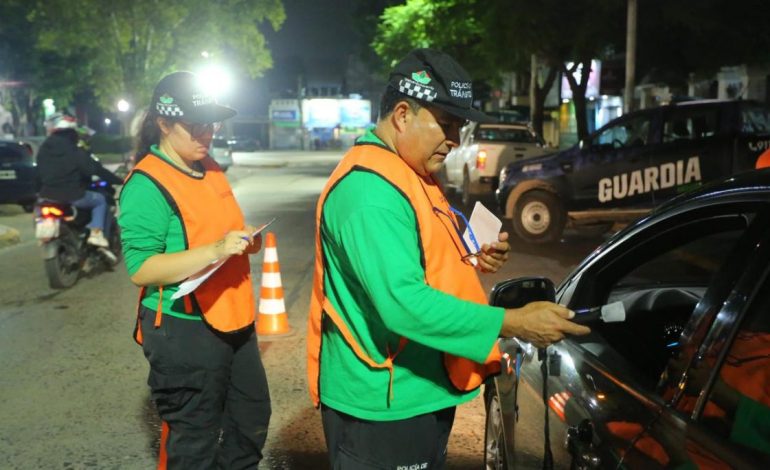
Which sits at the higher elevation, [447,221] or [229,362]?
[447,221]

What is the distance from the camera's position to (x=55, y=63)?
43562mm

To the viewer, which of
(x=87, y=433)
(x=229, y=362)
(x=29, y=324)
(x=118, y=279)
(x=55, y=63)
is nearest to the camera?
(x=229, y=362)

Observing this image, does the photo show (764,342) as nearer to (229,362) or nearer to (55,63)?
(229,362)

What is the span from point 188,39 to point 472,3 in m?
16.0

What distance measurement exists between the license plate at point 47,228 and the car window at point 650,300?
23.0 ft

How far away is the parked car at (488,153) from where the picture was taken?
676 inches

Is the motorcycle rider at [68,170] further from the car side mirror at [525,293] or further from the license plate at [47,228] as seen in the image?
the car side mirror at [525,293]

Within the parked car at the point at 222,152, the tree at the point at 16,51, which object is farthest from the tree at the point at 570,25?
the tree at the point at 16,51

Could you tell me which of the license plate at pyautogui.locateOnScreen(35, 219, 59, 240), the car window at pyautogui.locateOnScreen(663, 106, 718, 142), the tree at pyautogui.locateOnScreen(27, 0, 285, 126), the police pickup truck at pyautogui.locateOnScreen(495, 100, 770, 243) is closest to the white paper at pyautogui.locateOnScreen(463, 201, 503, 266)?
the license plate at pyautogui.locateOnScreen(35, 219, 59, 240)

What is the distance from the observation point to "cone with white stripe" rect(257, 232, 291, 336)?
7102mm

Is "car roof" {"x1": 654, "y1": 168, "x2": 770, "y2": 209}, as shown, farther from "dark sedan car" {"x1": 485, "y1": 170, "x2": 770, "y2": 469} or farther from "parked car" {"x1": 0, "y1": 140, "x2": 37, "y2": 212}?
"parked car" {"x1": 0, "y1": 140, "x2": 37, "y2": 212}

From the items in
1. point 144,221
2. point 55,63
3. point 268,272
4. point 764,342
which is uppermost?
point 55,63

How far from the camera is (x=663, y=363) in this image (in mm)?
3068

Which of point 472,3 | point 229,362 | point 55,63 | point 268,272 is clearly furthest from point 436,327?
point 55,63
